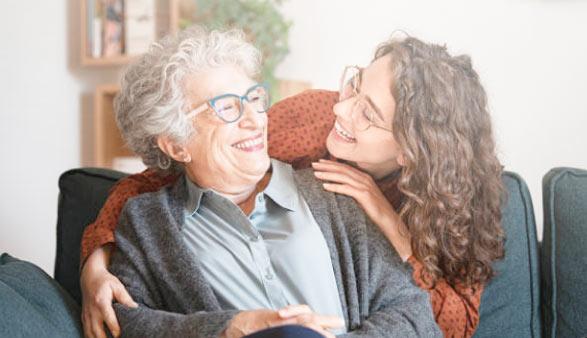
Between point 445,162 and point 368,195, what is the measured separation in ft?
0.62

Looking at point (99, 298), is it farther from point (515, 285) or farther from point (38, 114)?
point (38, 114)

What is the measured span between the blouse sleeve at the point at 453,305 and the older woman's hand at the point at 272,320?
28 cm

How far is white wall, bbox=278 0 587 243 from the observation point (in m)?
2.03

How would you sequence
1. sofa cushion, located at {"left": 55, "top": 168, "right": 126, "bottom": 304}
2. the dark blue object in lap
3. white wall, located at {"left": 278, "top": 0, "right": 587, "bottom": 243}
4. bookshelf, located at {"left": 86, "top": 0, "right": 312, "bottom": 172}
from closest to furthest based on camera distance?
the dark blue object in lap → sofa cushion, located at {"left": 55, "top": 168, "right": 126, "bottom": 304} → white wall, located at {"left": 278, "top": 0, "right": 587, "bottom": 243} → bookshelf, located at {"left": 86, "top": 0, "right": 312, "bottom": 172}

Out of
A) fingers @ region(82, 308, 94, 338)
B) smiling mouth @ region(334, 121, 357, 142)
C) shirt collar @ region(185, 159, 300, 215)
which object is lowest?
fingers @ region(82, 308, 94, 338)

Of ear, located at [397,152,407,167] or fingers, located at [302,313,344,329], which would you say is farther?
ear, located at [397,152,407,167]

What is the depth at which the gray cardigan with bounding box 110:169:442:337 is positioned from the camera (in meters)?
1.08

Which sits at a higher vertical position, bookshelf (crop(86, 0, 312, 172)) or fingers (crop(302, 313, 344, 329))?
bookshelf (crop(86, 0, 312, 172))

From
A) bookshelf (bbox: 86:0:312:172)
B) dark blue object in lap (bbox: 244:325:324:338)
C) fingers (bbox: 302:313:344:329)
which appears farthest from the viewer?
bookshelf (bbox: 86:0:312:172)

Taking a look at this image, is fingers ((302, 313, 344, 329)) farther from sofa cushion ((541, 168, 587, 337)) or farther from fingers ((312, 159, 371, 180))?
sofa cushion ((541, 168, 587, 337))

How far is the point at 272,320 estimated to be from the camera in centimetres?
99

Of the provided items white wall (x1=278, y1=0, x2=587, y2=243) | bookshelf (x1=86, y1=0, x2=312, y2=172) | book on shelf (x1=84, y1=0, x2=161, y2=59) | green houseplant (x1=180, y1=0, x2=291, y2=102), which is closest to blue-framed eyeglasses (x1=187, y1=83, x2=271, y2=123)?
white wall (x1=278, y1=0, x2=587, y2=243)

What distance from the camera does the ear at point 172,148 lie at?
49.3 inches

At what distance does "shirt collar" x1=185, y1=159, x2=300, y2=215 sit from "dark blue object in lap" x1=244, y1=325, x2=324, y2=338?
0.34 m
